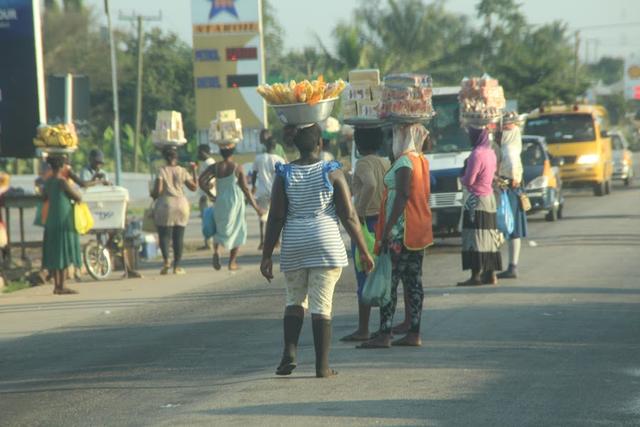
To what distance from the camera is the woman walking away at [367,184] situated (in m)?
10.8

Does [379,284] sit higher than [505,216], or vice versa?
[505,216]

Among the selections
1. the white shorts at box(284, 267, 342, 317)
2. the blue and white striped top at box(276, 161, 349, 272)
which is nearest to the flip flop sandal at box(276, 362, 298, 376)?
the white shorts at box(284, 267, 342, 317)

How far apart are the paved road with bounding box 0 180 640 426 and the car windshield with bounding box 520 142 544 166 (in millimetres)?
9591

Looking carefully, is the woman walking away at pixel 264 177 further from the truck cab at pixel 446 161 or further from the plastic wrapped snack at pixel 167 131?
the truck cab at pixel 446 161

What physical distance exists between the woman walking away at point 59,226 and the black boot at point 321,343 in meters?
7.56

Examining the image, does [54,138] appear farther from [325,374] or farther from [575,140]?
[575,140]

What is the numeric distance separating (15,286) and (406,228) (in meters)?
8.42

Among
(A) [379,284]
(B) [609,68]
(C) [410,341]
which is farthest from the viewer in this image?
(B) [609,68]

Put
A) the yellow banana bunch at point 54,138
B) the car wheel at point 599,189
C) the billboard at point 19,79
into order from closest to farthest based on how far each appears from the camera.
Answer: the yellow banana bunch at point 54,138 < the billboard at point 19,79 < the car wheel at point 599,189

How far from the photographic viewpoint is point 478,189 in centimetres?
1442

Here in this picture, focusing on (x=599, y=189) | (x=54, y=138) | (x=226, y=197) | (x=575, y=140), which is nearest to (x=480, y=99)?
(x=226, y=197)

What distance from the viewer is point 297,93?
914 cm

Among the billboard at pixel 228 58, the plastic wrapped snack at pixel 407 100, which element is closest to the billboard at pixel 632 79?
the billboard at pixel 228 58

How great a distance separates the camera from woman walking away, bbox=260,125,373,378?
900cm
